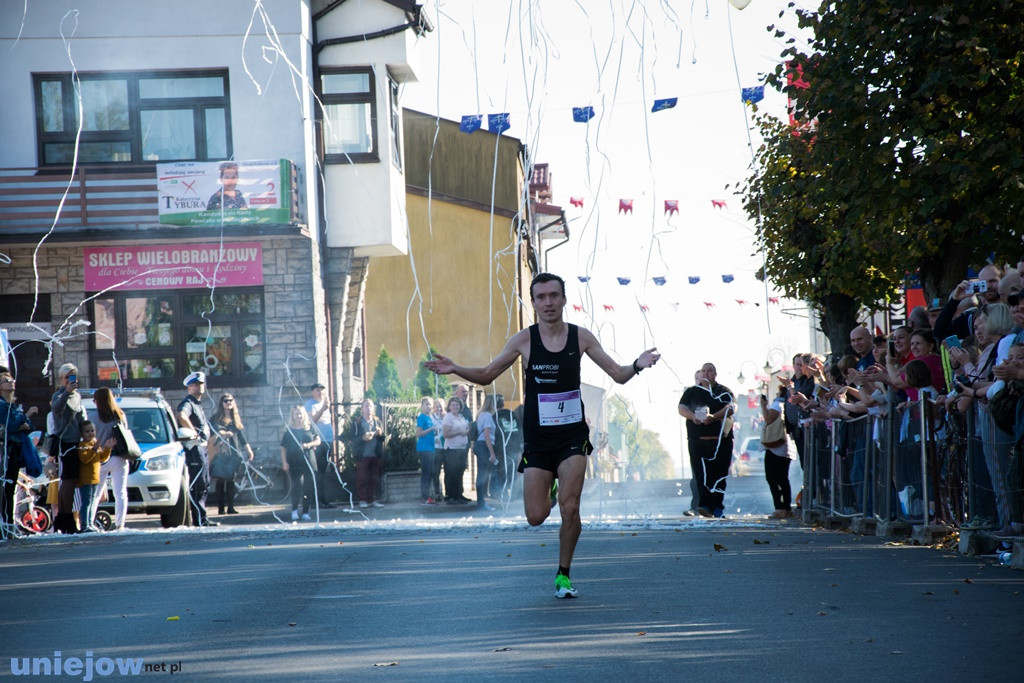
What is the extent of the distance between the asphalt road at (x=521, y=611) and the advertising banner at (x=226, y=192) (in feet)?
40.5

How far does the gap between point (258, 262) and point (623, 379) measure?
56.9ft

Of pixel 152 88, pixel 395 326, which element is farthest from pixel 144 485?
pixel 395 326

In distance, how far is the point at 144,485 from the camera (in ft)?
54.5

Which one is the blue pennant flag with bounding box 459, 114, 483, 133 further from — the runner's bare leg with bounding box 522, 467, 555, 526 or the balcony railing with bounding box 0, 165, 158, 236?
the runner's bare leg with bounding box 522, 467, 555, 526

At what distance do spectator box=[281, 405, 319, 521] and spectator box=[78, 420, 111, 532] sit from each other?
9.98 feet

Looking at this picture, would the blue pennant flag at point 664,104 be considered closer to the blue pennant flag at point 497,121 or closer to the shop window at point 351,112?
the blue pennant flag at point 497,121

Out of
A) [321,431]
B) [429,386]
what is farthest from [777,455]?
[429,386]

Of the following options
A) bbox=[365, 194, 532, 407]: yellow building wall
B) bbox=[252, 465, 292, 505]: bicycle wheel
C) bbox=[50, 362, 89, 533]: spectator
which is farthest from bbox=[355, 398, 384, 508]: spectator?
bbox=[365, 194, 532, 407]: yellow building wall

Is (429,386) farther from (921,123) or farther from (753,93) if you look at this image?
(921,123)

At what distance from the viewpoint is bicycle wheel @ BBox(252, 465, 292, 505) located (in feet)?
78.1

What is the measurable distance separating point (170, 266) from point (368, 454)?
6191mm

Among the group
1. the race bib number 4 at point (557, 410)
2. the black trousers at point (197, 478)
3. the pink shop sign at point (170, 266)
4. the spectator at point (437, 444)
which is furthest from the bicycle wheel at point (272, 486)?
the race bib number 4 at point (557, 410)

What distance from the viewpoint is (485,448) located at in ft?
69.6

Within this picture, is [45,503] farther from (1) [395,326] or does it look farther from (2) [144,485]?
(1) [395,326]
